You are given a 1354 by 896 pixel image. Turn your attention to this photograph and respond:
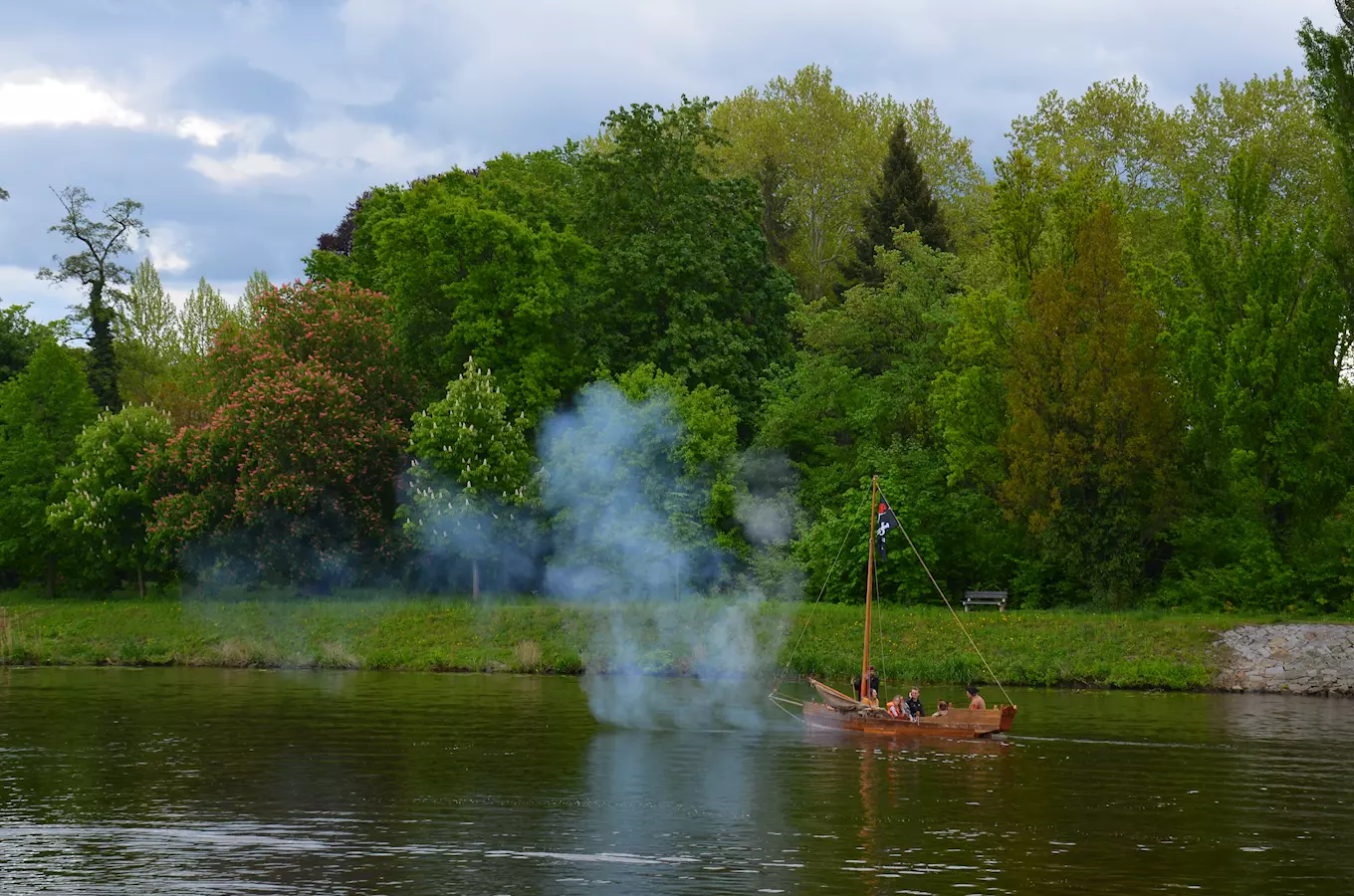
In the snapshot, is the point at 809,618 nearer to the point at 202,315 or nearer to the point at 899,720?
the point at 899,720

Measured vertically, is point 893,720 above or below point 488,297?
below

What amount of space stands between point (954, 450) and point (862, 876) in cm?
4969

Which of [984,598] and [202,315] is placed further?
[202,315]

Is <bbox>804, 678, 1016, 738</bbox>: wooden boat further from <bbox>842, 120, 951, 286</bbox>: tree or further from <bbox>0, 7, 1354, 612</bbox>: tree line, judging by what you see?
<bbox>842, 120, 951, 286</bbox>: tree

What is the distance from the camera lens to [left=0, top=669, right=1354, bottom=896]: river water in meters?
28.8

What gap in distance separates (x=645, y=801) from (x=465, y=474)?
43.6 metres

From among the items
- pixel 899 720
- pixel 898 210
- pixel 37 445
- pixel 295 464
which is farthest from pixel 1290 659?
pixel 37 445

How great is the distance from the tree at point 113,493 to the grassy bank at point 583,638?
5.75 metres

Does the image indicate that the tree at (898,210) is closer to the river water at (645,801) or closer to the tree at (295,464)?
the tree at (295,464)

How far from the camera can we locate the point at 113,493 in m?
87.1

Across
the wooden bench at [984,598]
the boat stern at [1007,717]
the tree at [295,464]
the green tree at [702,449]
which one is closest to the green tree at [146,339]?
the tree at [295,464]

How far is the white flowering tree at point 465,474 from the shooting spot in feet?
259

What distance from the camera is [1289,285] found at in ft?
230

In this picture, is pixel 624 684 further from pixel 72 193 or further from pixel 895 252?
pixel 72 193
